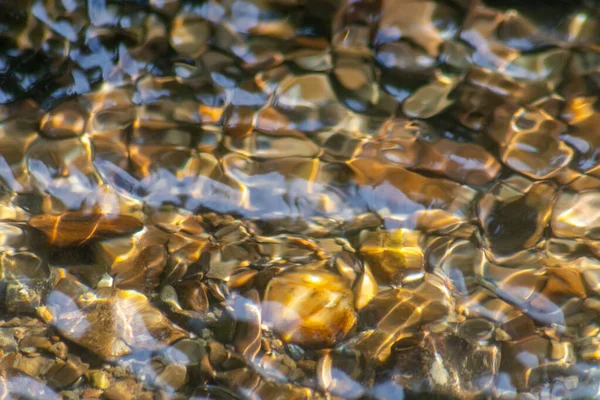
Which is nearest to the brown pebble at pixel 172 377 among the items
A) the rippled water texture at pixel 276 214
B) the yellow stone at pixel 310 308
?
the rippled water texture at pixel 276 214

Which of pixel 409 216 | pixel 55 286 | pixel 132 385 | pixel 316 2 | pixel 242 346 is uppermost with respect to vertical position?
pixel 316 2

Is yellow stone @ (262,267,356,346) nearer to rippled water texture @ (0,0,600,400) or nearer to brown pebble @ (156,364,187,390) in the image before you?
rippled water texture @ (0,0,600,400)

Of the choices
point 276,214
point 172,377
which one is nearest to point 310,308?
point 276,214

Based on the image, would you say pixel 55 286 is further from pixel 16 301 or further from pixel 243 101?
pixel 243 101

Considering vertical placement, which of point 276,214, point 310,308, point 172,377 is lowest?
point 172,377

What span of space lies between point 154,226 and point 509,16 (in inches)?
64.7

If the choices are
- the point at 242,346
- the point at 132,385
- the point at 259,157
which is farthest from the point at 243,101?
the point at 132,385

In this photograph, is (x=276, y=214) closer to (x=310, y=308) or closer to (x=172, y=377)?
(x=310, y=308)

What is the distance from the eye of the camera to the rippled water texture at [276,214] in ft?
6.38

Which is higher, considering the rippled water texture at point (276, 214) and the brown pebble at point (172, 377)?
the rippled water texture at point (276, 214)

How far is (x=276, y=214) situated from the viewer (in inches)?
80.9

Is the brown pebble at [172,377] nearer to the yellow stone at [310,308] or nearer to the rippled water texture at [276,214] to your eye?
the rippled water texture at [276,214]

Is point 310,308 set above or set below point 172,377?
above

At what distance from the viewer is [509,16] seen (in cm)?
181
